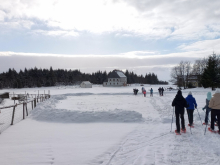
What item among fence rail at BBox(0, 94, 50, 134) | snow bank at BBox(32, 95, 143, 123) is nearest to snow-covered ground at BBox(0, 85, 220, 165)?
fence rail at BBox(0, 94, 50, 134)

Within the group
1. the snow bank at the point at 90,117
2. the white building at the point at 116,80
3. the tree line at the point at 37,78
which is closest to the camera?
the snow bank at the point at 90,117

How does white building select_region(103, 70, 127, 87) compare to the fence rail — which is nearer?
the fence rail

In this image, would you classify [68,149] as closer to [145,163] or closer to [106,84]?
[145,163]

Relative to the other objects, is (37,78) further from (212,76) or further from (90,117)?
(90,117)

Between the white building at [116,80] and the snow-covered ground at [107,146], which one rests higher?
the white building at [116,80]

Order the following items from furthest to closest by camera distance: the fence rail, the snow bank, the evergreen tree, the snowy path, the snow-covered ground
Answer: the evergreen tree, the snow bank, the fence rail, the snow-covered ground, the snowy path

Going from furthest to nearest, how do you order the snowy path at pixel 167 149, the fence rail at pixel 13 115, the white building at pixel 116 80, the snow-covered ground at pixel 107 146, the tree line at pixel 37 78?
the tree line at pixel 37 78, the white building at pixel 116 80, the fence rail at pixel 13 115, the snow-covered ground at pixel 107 146, the snowy path at pixel 167 149

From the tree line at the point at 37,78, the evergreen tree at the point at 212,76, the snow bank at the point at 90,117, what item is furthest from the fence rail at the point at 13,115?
the tree line at the point at 37,78

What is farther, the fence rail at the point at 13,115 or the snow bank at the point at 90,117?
the snow bank at the point at 90,117

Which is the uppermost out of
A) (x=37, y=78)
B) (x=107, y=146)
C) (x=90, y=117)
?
(x=37, y=78)

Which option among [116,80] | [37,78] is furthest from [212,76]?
[37,78]

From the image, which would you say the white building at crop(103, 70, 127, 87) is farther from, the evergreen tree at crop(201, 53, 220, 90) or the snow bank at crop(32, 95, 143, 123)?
the snow bank at crop(32, 95, 143, 123)

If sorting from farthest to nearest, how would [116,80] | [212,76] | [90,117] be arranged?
1. [116,80]
2. [212,76]
3. [90,117]

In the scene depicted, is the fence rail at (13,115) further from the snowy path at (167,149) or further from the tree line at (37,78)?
the tree line at (37,78)
